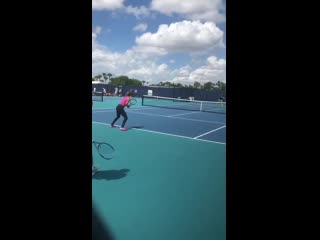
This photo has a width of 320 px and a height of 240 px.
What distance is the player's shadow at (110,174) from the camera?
552cm

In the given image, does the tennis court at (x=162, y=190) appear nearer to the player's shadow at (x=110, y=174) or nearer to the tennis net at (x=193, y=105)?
the player's shadow at (x=110, y=174)

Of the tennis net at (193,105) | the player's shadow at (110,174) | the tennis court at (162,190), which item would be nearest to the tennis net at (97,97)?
the tennis net at (193,105)

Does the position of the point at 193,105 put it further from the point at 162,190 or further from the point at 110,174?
the point at 162,190

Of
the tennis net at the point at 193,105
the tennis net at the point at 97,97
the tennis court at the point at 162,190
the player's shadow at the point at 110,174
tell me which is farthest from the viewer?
the tennis net at the point at 97,97

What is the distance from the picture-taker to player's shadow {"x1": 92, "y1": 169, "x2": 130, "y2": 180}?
552cm
